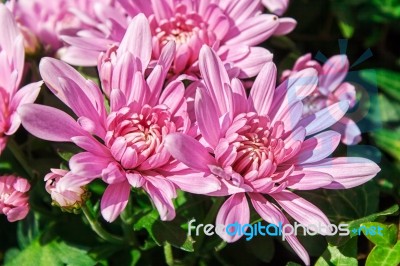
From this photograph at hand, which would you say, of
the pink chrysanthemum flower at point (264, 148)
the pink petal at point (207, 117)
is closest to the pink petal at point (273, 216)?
the pink chrysanthemum flower at point (264, 148)

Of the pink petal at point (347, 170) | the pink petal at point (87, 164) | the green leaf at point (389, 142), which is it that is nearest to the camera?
the pink petal at point (87, 164)

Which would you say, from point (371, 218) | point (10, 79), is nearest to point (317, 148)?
point (371, 218)

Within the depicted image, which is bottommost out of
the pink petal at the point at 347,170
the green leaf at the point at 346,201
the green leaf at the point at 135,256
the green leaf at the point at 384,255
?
the green leaf at the point at 135,256

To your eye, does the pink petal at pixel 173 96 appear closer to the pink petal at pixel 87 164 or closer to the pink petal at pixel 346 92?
the pink petal at pixel 87 164

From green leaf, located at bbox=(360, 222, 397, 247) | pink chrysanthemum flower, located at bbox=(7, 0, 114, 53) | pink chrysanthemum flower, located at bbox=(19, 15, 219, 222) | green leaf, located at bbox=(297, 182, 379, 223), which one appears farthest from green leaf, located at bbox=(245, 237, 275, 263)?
pink chrysanthemum flower, located at bbox=(7, 0, 114, 53)

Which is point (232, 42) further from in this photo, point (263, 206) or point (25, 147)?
point (25, 147)

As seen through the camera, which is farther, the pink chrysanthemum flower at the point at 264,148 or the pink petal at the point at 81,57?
the pink petal at the point at 81,57
